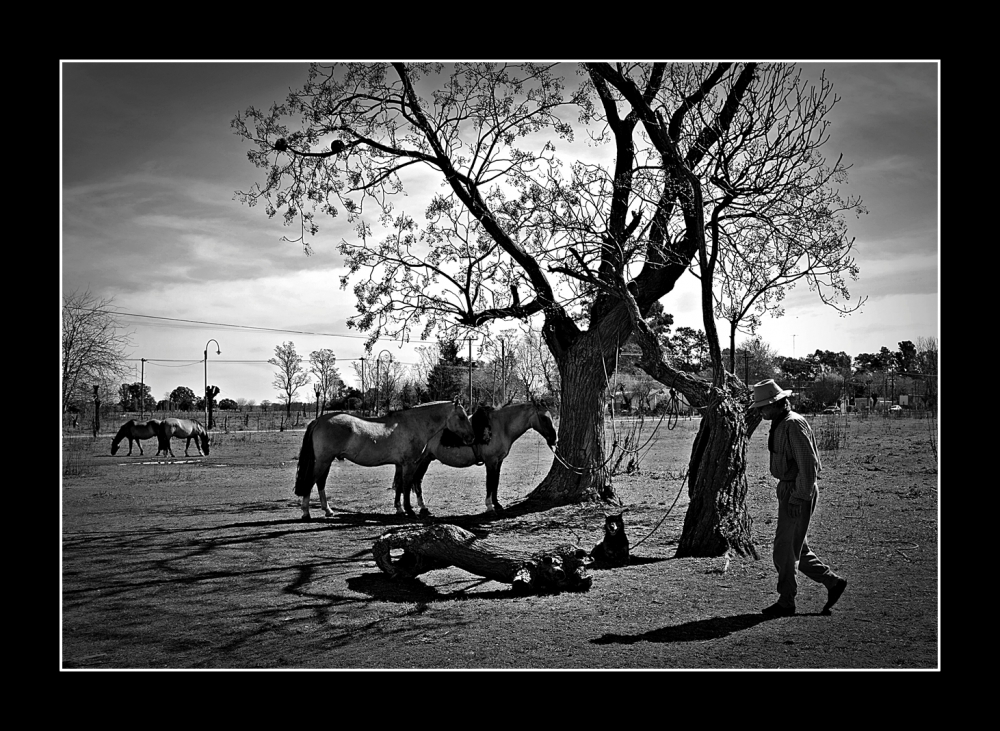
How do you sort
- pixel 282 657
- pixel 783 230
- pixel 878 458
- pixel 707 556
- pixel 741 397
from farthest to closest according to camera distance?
pixel 878 458
pixel 783 230
pixel 741 397
pixel 707 556
pixel 282 657

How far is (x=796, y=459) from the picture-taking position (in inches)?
243

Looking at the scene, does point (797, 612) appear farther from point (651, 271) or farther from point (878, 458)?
point (878, 458)

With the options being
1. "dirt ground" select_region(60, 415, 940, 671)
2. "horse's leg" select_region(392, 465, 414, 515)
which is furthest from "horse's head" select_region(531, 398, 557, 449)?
"horse's leg" select_region(392, 465, 414, 515)

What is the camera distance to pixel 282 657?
5531mm

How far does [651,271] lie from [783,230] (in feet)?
8.61

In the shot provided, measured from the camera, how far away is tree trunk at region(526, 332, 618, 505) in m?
13.4

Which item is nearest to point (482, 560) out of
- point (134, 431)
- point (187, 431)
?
point (187, 431)

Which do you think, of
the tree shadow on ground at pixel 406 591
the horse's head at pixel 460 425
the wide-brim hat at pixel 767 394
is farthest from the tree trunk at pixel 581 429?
the wide-brim hat at pixel 767 394

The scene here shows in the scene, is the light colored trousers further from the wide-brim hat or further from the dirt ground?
the wide-brim hat

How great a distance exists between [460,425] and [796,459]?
7.24m

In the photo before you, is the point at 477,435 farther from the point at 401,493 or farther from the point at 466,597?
the point at 466,597

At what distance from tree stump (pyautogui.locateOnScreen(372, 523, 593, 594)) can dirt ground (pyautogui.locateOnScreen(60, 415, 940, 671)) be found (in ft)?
0.52

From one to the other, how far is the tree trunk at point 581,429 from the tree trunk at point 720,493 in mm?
4503
